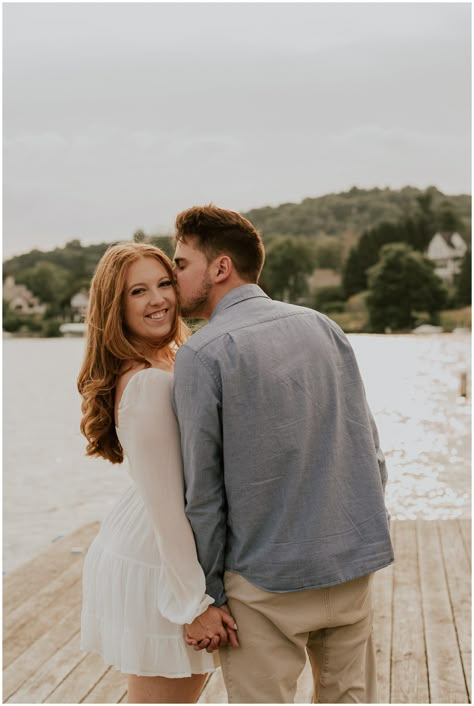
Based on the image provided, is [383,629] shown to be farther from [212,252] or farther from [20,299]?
[20,299]

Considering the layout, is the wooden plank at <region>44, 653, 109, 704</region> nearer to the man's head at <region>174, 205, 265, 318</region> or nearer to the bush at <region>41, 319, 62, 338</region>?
the man's head at <region>174, 205, 265, 318</region>

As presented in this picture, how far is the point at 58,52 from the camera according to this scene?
69625 mm

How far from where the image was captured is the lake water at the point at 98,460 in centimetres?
857

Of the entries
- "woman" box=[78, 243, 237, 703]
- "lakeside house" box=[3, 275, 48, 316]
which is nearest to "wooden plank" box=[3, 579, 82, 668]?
"woman" box=[78, 243, 237, 703]

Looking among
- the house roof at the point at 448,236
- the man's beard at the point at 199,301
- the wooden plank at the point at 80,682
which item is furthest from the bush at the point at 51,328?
the man's beard at the point at 199,301

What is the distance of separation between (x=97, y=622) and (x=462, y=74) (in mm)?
81113

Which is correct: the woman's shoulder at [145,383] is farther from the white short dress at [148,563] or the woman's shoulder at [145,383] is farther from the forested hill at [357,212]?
the forested hill at [357,212]

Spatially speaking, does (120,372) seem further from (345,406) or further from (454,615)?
(454,615)

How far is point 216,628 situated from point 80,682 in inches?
63.1

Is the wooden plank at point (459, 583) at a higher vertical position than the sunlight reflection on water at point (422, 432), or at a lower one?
higher

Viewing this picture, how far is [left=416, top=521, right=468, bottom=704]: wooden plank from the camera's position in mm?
3160

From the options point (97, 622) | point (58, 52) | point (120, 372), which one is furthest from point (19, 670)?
point (58, 52)

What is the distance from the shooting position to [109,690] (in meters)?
3.18

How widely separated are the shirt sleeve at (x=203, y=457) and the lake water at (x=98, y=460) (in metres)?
4.69
